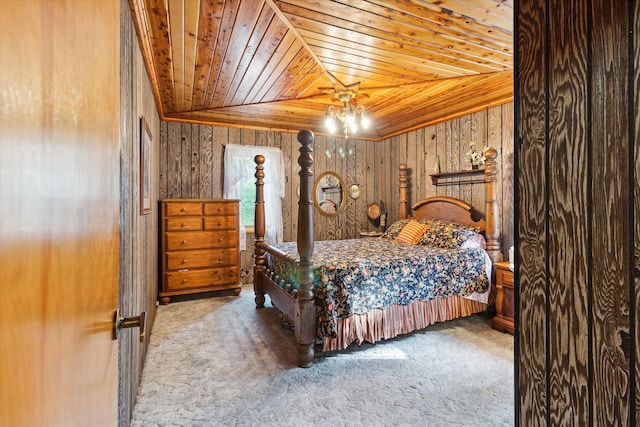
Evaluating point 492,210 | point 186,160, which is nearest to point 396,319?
point 492,210

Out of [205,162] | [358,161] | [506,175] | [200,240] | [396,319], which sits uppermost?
[358,161]

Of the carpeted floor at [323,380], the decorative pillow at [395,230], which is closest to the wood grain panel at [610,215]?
the carpeted floor at [323,380]

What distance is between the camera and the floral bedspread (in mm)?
2465

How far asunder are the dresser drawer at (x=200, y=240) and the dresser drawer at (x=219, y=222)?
0.07 m

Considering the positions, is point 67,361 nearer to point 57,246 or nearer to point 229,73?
point 57,246

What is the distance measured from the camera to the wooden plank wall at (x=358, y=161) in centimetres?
371

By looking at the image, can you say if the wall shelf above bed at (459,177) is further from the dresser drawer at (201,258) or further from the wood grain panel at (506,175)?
the dresser drawer at (201,258)

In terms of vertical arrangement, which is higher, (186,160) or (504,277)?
(186,160)

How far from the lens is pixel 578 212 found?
96cm

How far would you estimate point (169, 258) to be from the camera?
3.82 metres

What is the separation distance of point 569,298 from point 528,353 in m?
0.27

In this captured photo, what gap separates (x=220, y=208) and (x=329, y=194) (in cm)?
194

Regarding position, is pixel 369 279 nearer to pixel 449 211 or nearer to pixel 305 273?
pixel 305 273

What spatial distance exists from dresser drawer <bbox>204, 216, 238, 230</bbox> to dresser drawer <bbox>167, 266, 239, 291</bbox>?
55 centimetres
